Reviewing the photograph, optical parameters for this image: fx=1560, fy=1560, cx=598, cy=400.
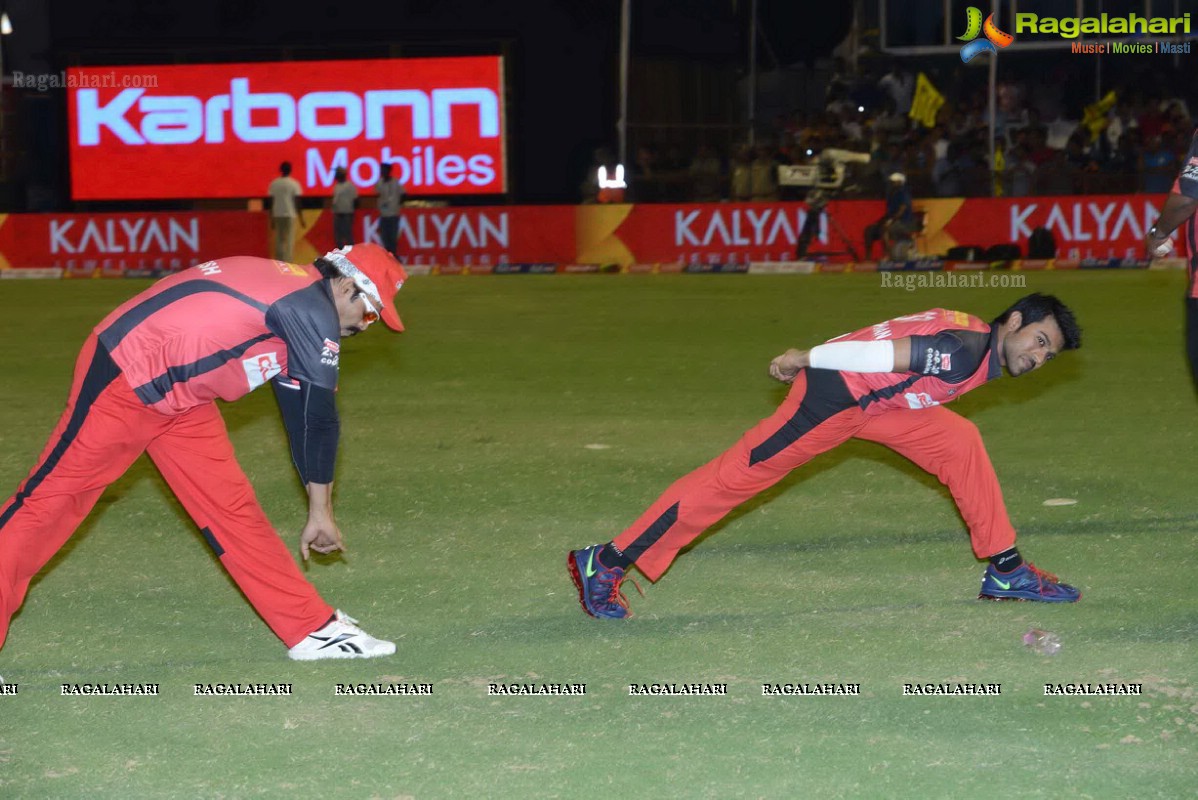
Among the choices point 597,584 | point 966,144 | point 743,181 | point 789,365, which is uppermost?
point 966,144

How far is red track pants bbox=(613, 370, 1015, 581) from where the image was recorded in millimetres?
5914

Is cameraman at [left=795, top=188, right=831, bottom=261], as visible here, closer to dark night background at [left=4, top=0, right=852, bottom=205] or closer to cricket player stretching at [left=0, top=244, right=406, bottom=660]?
dark night background at [left=4, top=0, right=852, bottom=205]

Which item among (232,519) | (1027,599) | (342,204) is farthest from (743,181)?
(232,519)

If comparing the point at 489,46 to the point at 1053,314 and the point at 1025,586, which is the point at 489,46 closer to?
the point at 1025,586

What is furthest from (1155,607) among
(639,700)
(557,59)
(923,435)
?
(557,59)

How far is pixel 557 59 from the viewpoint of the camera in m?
29.5

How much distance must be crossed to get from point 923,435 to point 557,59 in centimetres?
2450

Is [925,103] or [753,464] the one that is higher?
[925,103]

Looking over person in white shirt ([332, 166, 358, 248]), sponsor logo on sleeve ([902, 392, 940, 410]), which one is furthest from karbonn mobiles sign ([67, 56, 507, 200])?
sponsor logo on sleeve ([902, 392, 940, 410])

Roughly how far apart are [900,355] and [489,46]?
25.2 metres

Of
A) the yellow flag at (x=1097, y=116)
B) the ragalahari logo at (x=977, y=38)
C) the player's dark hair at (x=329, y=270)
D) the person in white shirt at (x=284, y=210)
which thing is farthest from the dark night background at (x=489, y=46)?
the player's dark hair at (x=329, y=270)

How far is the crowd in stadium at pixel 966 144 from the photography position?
78.0 feet

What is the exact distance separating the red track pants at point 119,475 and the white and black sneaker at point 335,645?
37 millimetres

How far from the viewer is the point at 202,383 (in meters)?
5.16
